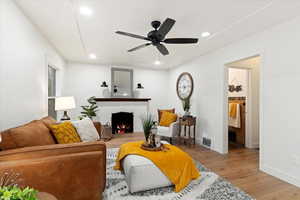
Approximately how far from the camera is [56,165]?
1.34m

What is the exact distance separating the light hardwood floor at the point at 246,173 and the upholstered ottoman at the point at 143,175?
1139 mm

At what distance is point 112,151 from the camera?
11.5 feet

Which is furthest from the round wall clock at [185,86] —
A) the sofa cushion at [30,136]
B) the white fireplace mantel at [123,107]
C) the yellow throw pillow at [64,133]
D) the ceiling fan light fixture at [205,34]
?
the sofa cushion at [30,136]

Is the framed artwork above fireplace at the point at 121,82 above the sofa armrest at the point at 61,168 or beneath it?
above

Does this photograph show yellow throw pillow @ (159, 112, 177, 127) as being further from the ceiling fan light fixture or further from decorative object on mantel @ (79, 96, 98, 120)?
the ceiling fan light fixture

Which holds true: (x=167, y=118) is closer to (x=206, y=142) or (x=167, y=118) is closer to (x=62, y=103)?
(x=206, y=142)

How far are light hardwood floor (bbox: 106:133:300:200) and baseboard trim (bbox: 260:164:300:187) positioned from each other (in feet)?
0.22

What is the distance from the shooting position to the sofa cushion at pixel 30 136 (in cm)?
148

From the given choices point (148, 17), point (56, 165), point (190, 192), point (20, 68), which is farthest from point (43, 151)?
point (148, 17)

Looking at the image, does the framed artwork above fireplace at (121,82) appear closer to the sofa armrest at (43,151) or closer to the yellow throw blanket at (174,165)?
the yellow throw blanket at (174,165)

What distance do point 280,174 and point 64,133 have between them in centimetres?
327

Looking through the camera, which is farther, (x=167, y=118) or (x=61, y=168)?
(x=167, y=118)

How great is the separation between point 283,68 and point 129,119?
435 centimetres

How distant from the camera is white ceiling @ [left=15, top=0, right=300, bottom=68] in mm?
1965
